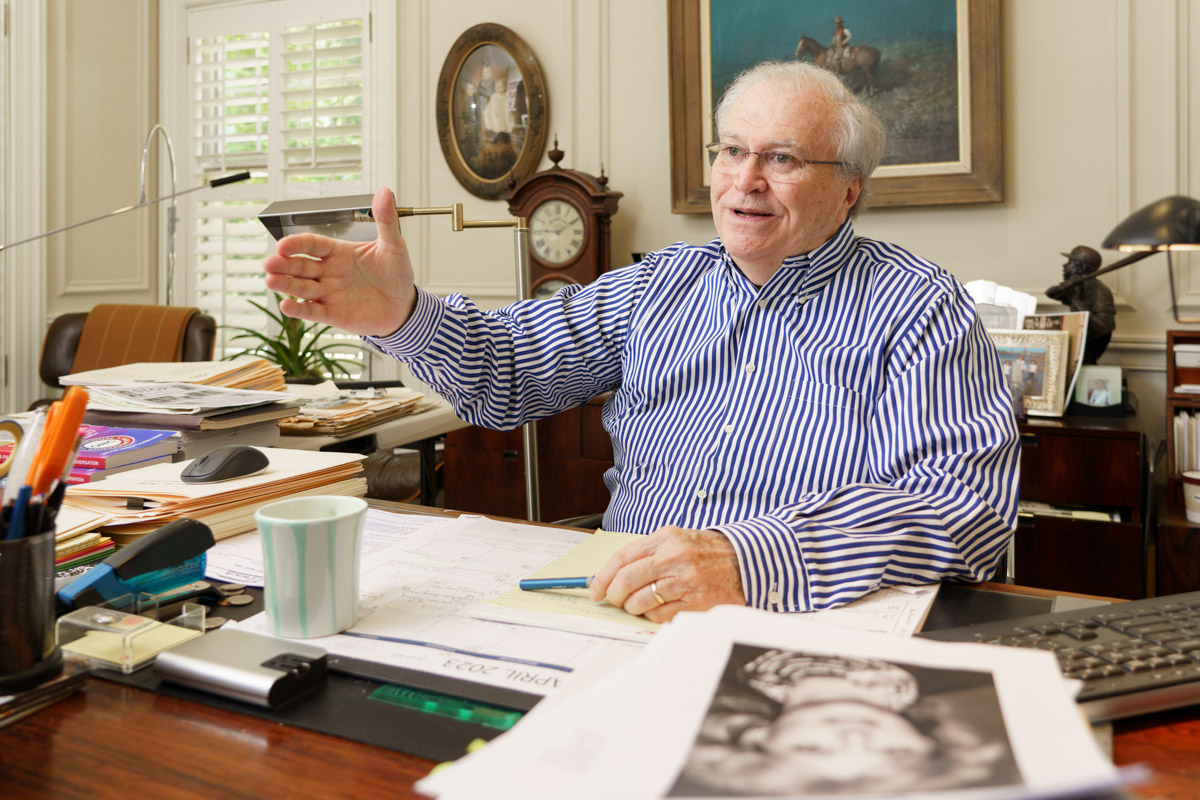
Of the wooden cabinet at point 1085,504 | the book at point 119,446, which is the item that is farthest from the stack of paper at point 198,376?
the wooden cabinet at point 1085,504

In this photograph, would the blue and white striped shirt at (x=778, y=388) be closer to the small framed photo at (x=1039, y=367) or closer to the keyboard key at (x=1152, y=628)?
the keyboard key at (x=1152, y=628)

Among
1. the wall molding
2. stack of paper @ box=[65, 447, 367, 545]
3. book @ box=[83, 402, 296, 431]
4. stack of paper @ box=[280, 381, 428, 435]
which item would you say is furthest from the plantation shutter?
stack of paper @ box=[65, 447, 367, 545]

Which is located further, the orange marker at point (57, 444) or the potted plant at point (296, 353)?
the potted plant at point (296, 353)

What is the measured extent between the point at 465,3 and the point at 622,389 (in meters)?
2.93

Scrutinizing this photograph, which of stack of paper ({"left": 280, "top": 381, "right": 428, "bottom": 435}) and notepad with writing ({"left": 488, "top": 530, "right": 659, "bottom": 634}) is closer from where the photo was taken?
notepad with writing ({"left": 488, "top": 530, "right": 659, "bottom": 634})

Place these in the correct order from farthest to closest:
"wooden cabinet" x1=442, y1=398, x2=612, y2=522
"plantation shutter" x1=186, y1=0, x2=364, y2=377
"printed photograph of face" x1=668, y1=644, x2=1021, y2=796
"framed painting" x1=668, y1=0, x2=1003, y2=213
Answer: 1. "plantation shutter" x1=186, y1=0, x2=364, y2=377
2. "wooden cabinet" x1=442, y1=398, x2=612, y2=522
3. "framed painting" x1=668, y1=0, x2=1003, y2=213
4. "printed photograph of face" x1=668, y1=644, x2=1021, y2=796

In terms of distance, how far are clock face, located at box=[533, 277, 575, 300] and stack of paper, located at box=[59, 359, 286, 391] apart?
1.65 metres

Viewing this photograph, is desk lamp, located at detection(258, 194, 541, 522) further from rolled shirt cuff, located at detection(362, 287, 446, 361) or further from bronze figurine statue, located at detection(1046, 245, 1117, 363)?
bronze figurine statue, located at detection(1046, 245, 1117, 363)

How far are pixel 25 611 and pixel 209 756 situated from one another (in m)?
0.18

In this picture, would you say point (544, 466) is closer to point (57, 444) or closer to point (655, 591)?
point (655, 591)

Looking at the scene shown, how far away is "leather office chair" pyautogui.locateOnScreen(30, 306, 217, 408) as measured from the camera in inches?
138

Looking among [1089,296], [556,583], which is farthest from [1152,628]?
[1089,296]

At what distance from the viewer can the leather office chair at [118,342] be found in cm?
350

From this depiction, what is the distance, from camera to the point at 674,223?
12.0 ft
